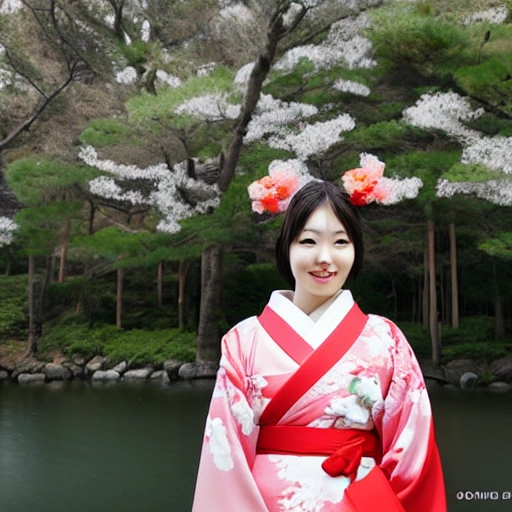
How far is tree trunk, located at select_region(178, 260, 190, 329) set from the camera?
12.8ft

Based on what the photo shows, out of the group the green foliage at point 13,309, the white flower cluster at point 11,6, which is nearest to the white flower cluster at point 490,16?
the white flower cluster at point 11,6

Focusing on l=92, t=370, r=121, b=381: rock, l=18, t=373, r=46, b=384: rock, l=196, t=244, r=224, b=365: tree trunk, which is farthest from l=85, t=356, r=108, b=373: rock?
l=196, t=244, r=224, b=365: tree trunk

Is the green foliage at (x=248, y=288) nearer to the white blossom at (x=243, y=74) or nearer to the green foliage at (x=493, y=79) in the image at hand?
the white blossom at (x=243, y=74)

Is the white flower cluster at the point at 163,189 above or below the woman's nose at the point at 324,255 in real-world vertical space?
above

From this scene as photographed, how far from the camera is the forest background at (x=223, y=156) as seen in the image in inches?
145

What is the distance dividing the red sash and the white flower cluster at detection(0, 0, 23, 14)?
3.56 m

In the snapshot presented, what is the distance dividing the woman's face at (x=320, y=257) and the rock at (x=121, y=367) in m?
2.89

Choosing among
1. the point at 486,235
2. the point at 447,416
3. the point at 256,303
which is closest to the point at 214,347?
the point at 256,303

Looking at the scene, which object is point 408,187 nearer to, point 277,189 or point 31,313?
point 31,313

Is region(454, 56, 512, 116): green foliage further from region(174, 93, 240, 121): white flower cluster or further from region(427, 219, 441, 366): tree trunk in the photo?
region(174, 93, 240, 121): white flower cluster

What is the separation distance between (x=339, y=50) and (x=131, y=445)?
246cm

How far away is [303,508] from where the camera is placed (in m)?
0.99

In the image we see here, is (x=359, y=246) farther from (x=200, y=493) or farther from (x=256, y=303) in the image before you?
(x=256, y=303)

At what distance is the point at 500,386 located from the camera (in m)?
3.62
